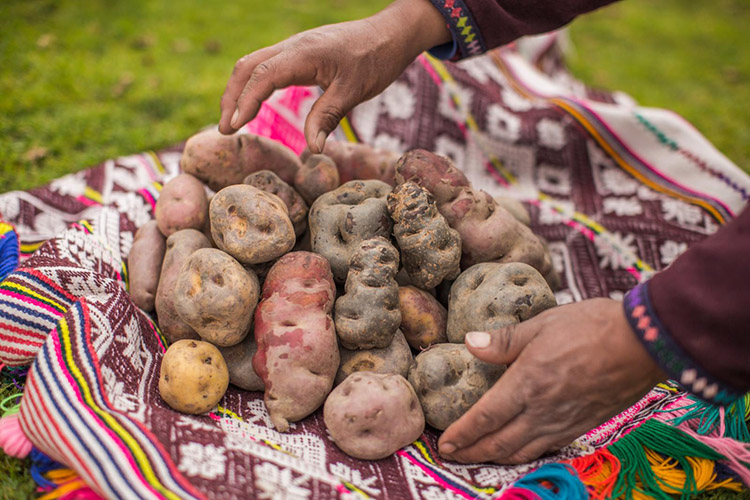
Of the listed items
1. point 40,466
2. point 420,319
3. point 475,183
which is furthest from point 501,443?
point 475,183

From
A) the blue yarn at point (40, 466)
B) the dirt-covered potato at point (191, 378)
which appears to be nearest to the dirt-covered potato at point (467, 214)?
the dirt-covered potato at point (191, 378)

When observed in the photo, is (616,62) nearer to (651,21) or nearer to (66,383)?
(651,21)

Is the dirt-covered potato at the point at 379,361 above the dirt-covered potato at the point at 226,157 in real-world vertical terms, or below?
below

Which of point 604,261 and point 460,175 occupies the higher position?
point 460,175

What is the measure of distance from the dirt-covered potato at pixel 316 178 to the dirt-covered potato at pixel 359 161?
0.50ft

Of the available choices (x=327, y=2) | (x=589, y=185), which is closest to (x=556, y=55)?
(x=589, y=185)

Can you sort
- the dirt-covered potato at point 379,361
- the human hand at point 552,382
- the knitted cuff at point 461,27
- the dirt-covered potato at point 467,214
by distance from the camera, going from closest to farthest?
the human hand at point 552,382 → the dirt-covered potato at point 379,361 → the dirt-covered potato at point 467,214 → the knitted cuff at point 461,27

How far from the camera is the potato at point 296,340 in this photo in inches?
59.4

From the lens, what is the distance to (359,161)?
2.15m

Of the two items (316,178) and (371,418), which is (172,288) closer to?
(316,178)

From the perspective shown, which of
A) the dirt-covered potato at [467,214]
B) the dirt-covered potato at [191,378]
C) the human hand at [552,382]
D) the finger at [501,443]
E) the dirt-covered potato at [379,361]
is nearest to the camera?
the human hand at [552,382]

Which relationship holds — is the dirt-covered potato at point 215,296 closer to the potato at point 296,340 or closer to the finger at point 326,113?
the potato at point 296,340

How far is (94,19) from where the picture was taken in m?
4.22

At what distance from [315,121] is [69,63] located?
2.59 m
